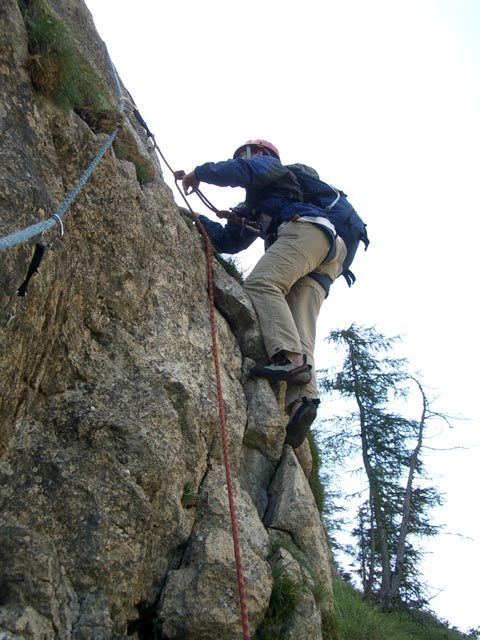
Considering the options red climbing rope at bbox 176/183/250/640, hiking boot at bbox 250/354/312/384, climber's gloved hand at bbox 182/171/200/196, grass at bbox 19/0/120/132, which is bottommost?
red climbing rope at bbox 176/183/250/640

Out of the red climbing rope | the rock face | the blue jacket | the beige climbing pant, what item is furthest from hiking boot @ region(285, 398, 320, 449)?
the blue jacket

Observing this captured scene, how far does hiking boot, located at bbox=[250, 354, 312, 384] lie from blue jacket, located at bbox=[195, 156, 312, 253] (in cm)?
189

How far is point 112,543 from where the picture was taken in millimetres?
3910

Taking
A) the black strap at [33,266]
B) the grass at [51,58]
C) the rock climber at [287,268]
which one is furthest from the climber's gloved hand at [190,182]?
the black strap at [33,266]

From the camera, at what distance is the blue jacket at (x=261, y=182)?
718 centimetres

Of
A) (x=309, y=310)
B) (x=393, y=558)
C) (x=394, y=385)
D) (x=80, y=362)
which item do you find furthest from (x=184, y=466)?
(x=394, y=385)

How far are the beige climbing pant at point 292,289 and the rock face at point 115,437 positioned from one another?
776 millimetres

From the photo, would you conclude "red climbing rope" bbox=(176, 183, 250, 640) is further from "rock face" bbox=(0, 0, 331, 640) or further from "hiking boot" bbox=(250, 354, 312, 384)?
"hiking boot" bbox=(250, 354, 312, 384)

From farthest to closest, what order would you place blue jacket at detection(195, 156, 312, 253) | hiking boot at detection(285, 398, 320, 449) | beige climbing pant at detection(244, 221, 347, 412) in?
1. blue jacket at detection(195, 156, 312, 253)
2. beige climbing pant at detection(244, 221, 347, 412)
3. hiking boot at detection(285, 398, 320, 449)

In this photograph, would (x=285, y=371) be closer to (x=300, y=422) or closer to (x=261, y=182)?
(x=300, y=422)

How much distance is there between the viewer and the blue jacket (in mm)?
7180

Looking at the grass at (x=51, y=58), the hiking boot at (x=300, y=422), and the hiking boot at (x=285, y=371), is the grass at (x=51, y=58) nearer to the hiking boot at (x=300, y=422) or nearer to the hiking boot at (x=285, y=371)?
the hiking boot at (x=285, y=371)

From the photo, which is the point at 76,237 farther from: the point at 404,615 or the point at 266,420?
the point at 404,615

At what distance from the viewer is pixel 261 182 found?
7.30 meters
